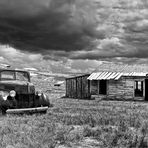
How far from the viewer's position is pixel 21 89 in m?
10.8

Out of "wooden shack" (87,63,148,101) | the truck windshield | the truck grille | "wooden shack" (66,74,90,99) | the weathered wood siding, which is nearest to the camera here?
the truck grille

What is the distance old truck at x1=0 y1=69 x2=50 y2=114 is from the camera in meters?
10.0

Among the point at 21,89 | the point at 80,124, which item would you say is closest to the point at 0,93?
the point at 21,89

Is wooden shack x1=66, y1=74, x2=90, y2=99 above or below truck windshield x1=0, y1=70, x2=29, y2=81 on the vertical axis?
below

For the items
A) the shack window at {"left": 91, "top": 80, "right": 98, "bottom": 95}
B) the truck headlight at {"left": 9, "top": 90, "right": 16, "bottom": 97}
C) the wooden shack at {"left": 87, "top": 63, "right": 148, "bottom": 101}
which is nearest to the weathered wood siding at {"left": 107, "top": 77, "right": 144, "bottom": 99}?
the wooden shack at {"left": 87, "top": 63, "right": 148, "bottom": 101}

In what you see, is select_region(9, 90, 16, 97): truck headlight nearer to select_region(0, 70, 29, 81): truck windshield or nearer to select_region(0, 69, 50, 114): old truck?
select_region(0, 69, 50, 114): old truck

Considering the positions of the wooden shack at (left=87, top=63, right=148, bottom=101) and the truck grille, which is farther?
the wooden shack at (left=87, top=63, right=148, bottom=101)

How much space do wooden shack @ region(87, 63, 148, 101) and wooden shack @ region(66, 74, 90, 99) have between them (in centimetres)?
108

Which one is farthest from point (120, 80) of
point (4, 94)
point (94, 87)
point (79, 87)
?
point (4, 94)

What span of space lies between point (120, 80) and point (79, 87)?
21.1ft

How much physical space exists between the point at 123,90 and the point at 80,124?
18668 millimetres

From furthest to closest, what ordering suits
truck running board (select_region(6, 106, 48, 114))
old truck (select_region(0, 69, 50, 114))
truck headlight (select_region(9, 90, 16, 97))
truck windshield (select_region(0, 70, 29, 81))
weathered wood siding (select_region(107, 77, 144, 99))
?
weathered wood siding (select_region(107, 77, 144, 99)), truck windshield (select_region(0, 70, 29, 81)), truck headlight (select_region(9, 90, 16, 97)), old truck (select_region(0, 69, 50, 114)), truck running board (select_region(6, 106, 48, 114))

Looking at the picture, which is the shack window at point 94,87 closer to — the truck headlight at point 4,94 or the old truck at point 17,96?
the old truck at point 17,96

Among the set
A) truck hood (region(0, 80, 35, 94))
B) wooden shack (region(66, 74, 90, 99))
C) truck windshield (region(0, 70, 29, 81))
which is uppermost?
truck windshield (region(0, 70, 29, 81))
